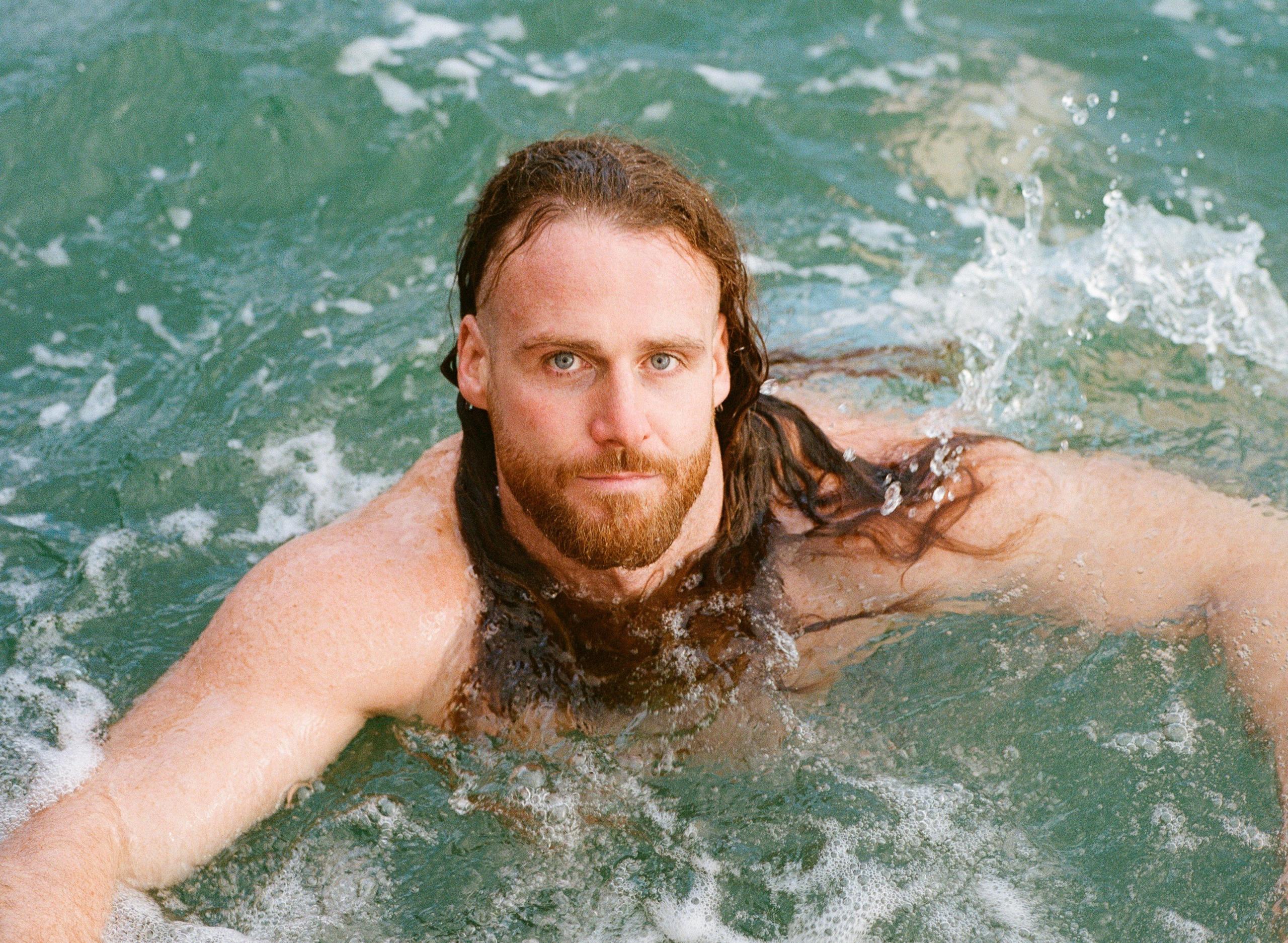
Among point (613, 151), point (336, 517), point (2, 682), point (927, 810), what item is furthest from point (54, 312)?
point (927, 810)

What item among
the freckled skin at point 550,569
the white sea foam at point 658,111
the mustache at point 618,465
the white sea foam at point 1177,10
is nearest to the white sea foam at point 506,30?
the white sea foam at point 658,111

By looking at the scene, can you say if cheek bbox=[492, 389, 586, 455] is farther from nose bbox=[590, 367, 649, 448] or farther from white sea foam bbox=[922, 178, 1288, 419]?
white sea foam bbox=[922, 178, 1288, 419]

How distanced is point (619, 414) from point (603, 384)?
10 cm

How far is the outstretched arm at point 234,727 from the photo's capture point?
315cm

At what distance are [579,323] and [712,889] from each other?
146 cm

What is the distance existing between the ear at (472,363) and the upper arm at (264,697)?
1.75ft

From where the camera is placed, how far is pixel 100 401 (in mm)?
5418

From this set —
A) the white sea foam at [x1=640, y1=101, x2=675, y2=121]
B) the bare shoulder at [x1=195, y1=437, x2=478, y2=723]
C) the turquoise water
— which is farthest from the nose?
the white sea foam at [x1=640, y1=101, x2=675, y2=121]

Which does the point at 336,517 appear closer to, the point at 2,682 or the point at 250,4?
the point at 2,682

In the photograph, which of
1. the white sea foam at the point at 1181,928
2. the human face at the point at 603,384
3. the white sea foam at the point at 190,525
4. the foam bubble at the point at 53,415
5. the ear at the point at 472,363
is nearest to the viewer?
the white sea foam at the point at 1181,928

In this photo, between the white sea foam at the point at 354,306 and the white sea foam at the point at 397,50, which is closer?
the white sea foam at the point at 354,306

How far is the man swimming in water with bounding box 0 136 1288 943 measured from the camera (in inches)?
135

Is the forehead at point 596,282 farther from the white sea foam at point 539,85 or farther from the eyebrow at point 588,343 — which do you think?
the white sea foam at point 539,85

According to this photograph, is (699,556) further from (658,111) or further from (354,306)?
(658,111)
